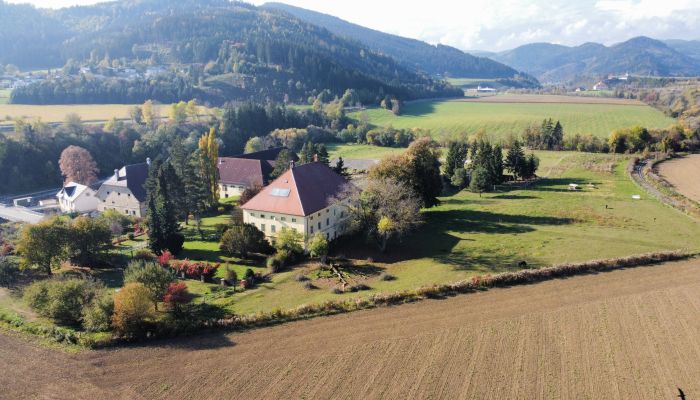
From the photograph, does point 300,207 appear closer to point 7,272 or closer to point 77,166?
point 7,272

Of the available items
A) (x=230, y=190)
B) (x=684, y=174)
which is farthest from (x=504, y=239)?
(x=684, y=174)

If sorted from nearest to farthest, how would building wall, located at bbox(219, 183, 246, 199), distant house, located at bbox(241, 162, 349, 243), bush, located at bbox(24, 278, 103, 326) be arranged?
bush, located at bbox(24, 278, 103, 326)
distant house, located at bbox(241, 162, 349, 243)
building wall, located at bbox(219, 183, 246, 199)

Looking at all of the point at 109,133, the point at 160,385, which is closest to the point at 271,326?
the point at 160,385

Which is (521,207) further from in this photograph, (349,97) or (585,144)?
(349,97)

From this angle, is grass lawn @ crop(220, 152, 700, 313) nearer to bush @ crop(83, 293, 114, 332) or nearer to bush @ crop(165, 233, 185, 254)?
bush @ crop(83, 293, 114, 332)

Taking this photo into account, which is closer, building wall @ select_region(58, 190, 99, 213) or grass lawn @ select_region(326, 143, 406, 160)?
building wall @ select_region(58, 190, 99, 213)

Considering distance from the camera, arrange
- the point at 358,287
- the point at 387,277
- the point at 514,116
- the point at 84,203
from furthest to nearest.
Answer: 1. the point at 514,116
2. the point at 84,203
3. the point at 387,277
4. the point at 358,287

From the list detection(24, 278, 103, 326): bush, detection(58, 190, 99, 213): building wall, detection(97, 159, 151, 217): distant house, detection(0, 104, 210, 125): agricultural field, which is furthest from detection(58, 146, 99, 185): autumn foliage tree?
detection(24, 278, 103, 326): bush
